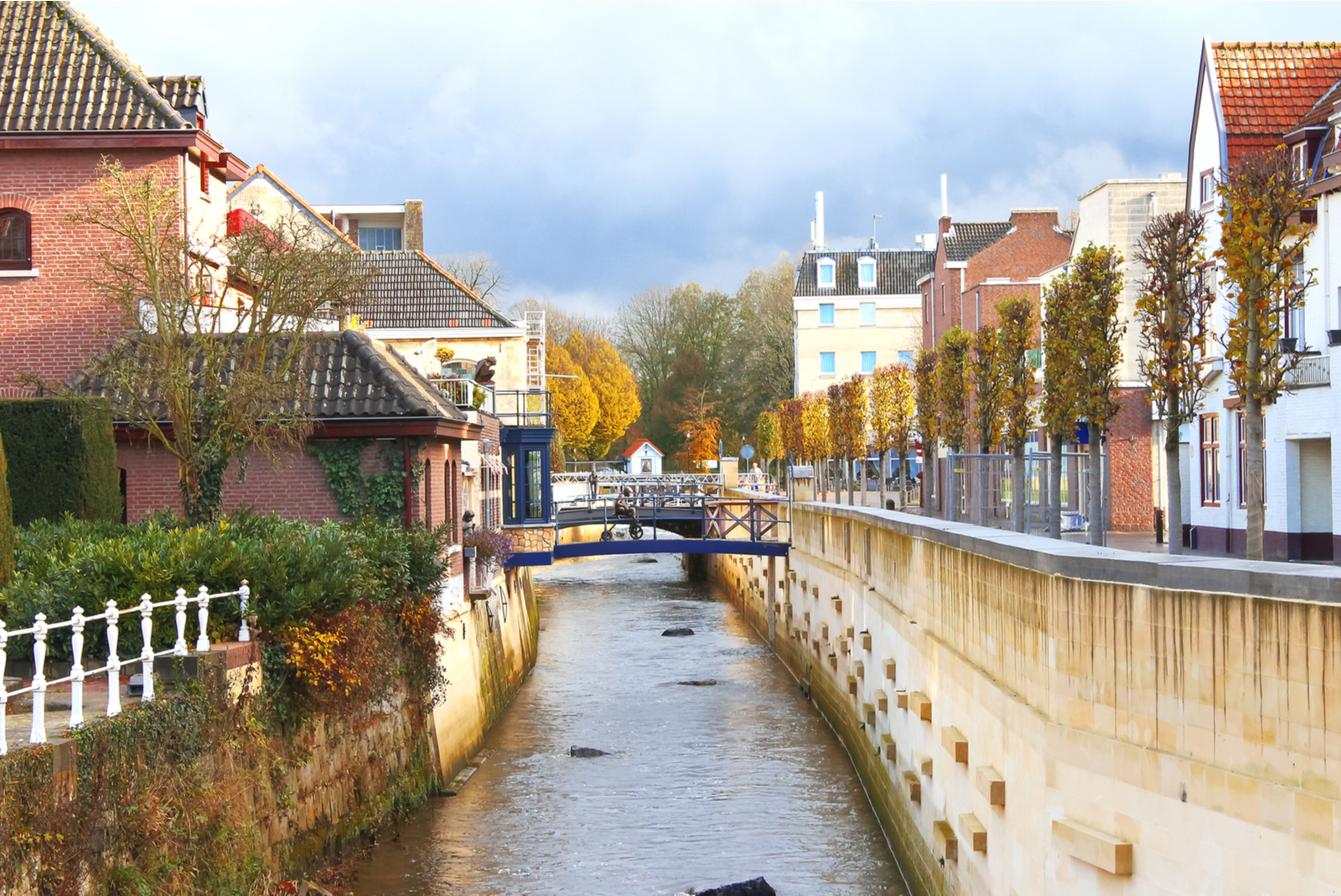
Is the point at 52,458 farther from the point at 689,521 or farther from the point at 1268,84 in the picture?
the point at 689,521

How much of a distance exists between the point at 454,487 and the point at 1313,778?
19.8 meters

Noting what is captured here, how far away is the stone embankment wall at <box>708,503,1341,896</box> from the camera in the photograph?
23.9 feet

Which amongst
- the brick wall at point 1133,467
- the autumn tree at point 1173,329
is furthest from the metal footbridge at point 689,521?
the autumn tree at point 1173,329

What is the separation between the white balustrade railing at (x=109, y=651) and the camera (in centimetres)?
920

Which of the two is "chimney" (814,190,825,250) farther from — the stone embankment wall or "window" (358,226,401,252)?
the stone embankment wall

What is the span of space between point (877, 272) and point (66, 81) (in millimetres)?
56373

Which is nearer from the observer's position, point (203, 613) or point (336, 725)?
point (203, 613)

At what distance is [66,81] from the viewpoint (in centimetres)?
2512

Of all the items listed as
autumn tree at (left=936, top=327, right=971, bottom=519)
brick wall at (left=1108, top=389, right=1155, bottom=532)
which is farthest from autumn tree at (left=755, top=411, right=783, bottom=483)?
autumn tree at (left=936, top=327, right=971, bottom=519)

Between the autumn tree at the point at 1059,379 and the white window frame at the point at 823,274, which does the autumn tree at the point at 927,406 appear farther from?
the white window frame at the point at 823,274

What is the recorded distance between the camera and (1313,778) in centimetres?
715

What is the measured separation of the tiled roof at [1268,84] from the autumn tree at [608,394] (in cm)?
6211

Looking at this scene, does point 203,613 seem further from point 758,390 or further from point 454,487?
point 758,390

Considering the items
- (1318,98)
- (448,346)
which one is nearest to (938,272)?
(448,346)
